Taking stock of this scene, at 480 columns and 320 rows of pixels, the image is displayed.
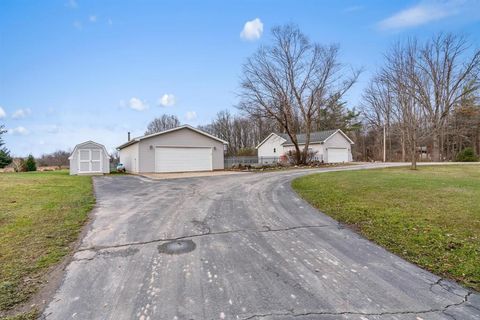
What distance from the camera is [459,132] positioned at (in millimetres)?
30438

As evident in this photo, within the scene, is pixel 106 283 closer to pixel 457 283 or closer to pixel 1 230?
pixel 1 230

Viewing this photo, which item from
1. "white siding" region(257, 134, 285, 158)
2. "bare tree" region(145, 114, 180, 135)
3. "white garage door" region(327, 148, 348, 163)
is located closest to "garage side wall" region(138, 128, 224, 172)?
"white siding" region(257, 134, 285, 158)

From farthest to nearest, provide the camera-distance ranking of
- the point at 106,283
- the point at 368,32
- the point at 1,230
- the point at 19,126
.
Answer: the point at 19,126
the point at 368,32
the point at 1,230
the point at 106,283

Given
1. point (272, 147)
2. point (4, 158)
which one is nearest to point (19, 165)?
point (4, 158)

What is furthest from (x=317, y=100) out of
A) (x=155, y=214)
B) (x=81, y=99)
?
(x=155, y=214)

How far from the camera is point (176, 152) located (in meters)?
19.2

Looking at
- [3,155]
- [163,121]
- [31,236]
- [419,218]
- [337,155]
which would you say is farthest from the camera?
[163,121]

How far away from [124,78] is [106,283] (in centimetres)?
1653

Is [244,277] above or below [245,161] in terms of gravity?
A: below

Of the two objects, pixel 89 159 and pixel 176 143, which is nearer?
pixel 89 159

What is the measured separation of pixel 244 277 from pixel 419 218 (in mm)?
4142

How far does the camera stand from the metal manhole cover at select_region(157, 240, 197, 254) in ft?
12.6

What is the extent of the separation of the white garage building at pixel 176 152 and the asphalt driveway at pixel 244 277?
1358cm

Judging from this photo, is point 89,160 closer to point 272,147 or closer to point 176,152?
point 176,152
